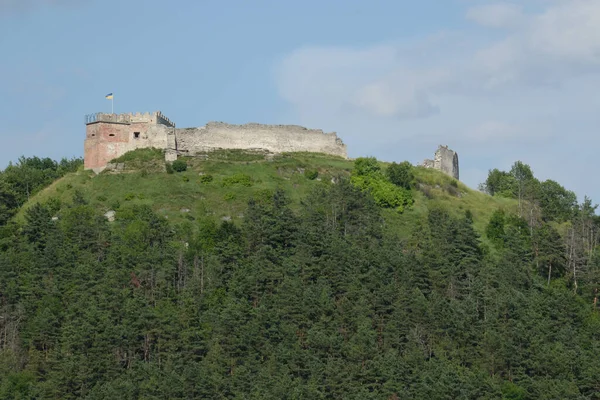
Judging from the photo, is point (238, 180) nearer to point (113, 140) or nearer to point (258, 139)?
point (258, 139)

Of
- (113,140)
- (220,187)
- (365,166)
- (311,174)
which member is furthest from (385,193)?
(113,140)

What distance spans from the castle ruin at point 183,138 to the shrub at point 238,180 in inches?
203

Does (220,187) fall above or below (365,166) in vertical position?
below

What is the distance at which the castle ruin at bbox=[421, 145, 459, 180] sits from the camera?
340 ft

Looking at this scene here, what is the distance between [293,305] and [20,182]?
3600 centimetres

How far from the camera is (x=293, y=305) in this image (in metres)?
72.0

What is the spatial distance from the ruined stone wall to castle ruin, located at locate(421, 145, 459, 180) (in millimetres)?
7160

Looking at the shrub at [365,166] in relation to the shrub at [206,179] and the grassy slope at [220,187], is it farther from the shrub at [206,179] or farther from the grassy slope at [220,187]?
the shrub at [206,179]

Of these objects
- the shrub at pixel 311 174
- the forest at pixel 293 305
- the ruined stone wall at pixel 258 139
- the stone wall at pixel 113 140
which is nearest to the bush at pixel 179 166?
the stone wall at pixel 113 140

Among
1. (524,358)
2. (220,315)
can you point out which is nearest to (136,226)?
(220,315)

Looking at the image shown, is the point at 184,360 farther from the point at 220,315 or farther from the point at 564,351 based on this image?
the point at 564,351

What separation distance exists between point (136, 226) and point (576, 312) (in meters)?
28.2

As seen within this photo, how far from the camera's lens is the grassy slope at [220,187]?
8981 cm

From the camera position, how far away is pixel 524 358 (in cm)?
6931
